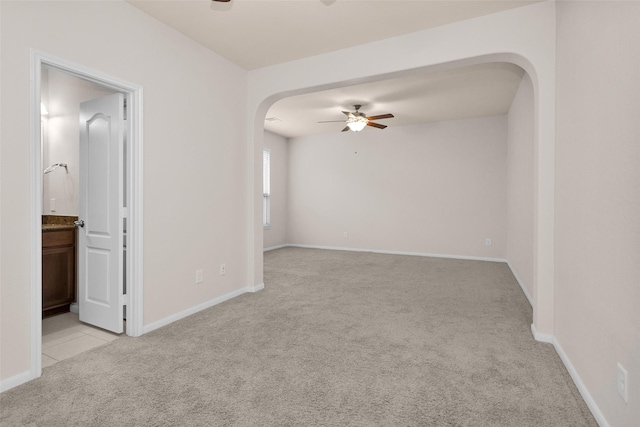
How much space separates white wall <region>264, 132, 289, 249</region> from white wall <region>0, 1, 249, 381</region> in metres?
3.59

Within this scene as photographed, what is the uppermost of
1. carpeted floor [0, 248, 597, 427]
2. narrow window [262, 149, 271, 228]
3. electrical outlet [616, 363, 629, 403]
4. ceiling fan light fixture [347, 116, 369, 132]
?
ceiling fan light fixture [347, 116, 369, 132]

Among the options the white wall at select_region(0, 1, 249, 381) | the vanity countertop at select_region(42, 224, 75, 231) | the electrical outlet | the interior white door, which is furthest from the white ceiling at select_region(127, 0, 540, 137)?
the electrical outlet

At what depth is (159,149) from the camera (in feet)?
9.53

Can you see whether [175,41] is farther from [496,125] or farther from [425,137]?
[496,125]

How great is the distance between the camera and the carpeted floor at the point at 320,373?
5.60ft

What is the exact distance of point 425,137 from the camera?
6762 mm

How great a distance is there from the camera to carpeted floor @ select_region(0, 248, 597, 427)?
1.71 m

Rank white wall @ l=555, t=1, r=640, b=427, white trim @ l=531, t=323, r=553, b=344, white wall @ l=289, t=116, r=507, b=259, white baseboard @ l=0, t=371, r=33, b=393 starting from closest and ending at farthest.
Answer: white wall @ l=555, t=1, r=640, b=427 → white baseboard @ l=0, t=371, r=33, b=393 → white trim @ l=531, t=323, r=553, b=344 → white wall @ l=289, t=116, r=507, b=259

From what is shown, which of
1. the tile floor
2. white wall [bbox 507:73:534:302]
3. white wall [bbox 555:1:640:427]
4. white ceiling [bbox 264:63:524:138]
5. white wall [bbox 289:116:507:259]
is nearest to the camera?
white wall [bbox 555:1:640:427]

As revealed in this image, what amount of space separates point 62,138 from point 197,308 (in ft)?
8.10

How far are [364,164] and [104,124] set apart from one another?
17.5 ft

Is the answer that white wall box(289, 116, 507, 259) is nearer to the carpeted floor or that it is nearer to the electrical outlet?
the carpeted floor


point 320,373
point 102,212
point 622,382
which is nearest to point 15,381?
point 102,212

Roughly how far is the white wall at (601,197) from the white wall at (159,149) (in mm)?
3120
